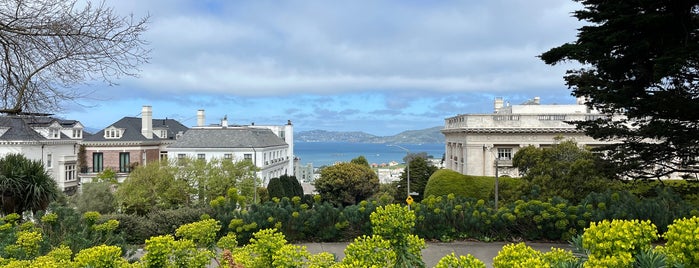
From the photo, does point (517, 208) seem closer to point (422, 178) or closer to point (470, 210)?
point (470, 210)

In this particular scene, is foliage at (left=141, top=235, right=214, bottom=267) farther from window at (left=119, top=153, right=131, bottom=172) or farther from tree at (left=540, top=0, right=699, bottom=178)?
window at (left=119, top=153, right=131, bottom=172)

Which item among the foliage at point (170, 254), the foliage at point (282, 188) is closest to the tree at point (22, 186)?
the foliage at point (170, 254)

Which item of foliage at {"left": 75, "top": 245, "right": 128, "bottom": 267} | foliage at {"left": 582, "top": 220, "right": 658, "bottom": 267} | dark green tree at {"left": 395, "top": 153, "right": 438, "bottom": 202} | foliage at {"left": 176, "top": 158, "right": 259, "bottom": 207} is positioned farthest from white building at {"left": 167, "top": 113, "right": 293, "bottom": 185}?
foliage at {"left": 582, "top": 220, "right": 658, "bottom": 267}

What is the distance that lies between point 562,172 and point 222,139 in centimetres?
3589

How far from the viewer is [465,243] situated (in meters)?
9.67

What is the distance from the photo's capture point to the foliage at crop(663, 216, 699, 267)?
297 cm

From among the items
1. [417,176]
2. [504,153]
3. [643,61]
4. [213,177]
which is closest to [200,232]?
[643,61]

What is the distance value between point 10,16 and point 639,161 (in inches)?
613

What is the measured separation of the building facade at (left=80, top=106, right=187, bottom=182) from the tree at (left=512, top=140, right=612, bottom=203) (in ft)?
138


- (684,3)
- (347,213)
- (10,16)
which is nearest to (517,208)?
(347,213)

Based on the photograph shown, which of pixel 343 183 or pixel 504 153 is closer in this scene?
pixel 504 153

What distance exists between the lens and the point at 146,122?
2329 inches

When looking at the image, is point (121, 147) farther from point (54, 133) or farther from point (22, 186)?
point (22, 186)

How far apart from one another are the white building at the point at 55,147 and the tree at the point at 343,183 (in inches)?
933
